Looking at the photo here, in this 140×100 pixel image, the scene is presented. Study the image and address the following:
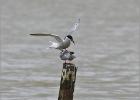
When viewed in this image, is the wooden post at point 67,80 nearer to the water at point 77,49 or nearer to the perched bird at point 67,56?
the perched bird at point 67,56

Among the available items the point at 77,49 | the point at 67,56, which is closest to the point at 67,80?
the point at 67,56

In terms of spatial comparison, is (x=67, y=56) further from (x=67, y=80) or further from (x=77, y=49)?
(x=77, y=49)

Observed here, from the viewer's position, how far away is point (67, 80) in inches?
392

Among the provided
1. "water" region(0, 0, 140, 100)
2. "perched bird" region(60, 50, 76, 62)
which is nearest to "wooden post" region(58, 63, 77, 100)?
"perched bird" region(60, 50, 76, 62)

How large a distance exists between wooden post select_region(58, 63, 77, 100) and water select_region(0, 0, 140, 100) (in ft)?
10.9

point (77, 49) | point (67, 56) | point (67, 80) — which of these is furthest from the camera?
point (77, 49)

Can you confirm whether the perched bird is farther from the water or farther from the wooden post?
the water

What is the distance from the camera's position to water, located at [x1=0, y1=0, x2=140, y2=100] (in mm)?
14469

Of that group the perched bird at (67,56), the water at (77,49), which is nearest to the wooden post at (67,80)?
the perched bird at (67,56)

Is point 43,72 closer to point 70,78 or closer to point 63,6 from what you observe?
point 70,78

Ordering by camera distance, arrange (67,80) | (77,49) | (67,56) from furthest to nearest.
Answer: (77,49), (67,56), (67,80)

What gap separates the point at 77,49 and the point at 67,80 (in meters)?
10.3

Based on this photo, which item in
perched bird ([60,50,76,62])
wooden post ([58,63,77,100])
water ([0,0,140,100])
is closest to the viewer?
wooden post ([58,63,77,100])

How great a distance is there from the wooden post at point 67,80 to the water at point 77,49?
131 inches
